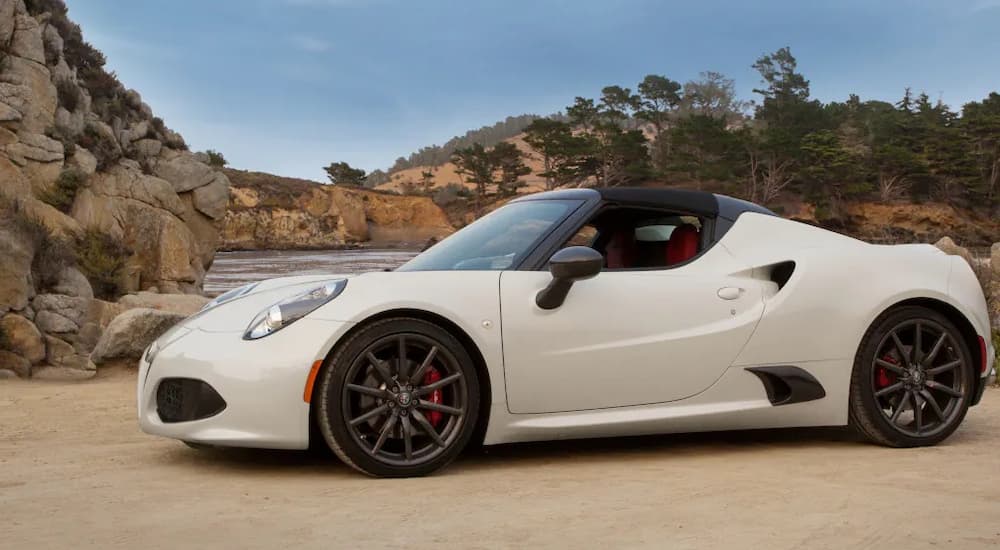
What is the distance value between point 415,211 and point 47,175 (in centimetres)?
6912

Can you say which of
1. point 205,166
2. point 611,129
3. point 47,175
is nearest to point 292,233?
point 611,129

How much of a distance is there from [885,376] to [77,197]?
19.6m

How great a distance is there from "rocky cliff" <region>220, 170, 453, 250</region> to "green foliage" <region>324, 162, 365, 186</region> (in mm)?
25500

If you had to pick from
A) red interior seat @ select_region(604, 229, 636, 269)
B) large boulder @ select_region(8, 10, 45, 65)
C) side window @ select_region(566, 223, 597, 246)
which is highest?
large boulder @ select_region(8, 10, 45, 65)

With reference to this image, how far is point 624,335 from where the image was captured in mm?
4867

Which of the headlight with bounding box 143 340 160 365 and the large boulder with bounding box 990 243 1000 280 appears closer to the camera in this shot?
the headlight with bounding box 143 340 160 365

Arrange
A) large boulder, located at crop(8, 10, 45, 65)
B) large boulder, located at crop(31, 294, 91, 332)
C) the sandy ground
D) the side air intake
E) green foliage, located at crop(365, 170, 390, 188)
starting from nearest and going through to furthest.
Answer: the sandy ground, the side air intake, large boulder, located at crop(31, 294, 91, 332), large boulder, located at crop(8, 10, 45, 65), green foliage, located at crop(365, 170, 390, 188)

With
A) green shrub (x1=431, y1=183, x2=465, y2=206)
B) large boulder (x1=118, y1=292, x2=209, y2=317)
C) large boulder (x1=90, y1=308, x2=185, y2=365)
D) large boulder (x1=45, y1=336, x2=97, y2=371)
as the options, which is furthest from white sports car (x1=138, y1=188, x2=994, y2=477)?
green shrub (x1=431, y1=183, x2=465, y2=206)

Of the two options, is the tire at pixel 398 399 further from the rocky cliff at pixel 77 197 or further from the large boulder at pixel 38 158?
the large boulder at pixel 38 158

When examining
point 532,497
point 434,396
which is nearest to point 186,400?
point 434,396

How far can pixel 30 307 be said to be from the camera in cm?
1381

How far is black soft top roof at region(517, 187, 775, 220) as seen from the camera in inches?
211

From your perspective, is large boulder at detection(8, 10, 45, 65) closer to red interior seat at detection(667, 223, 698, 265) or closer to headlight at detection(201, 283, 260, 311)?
headlight at detection(201, 283, 260, 311)

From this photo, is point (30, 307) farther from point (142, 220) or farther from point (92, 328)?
point (142, 220)
